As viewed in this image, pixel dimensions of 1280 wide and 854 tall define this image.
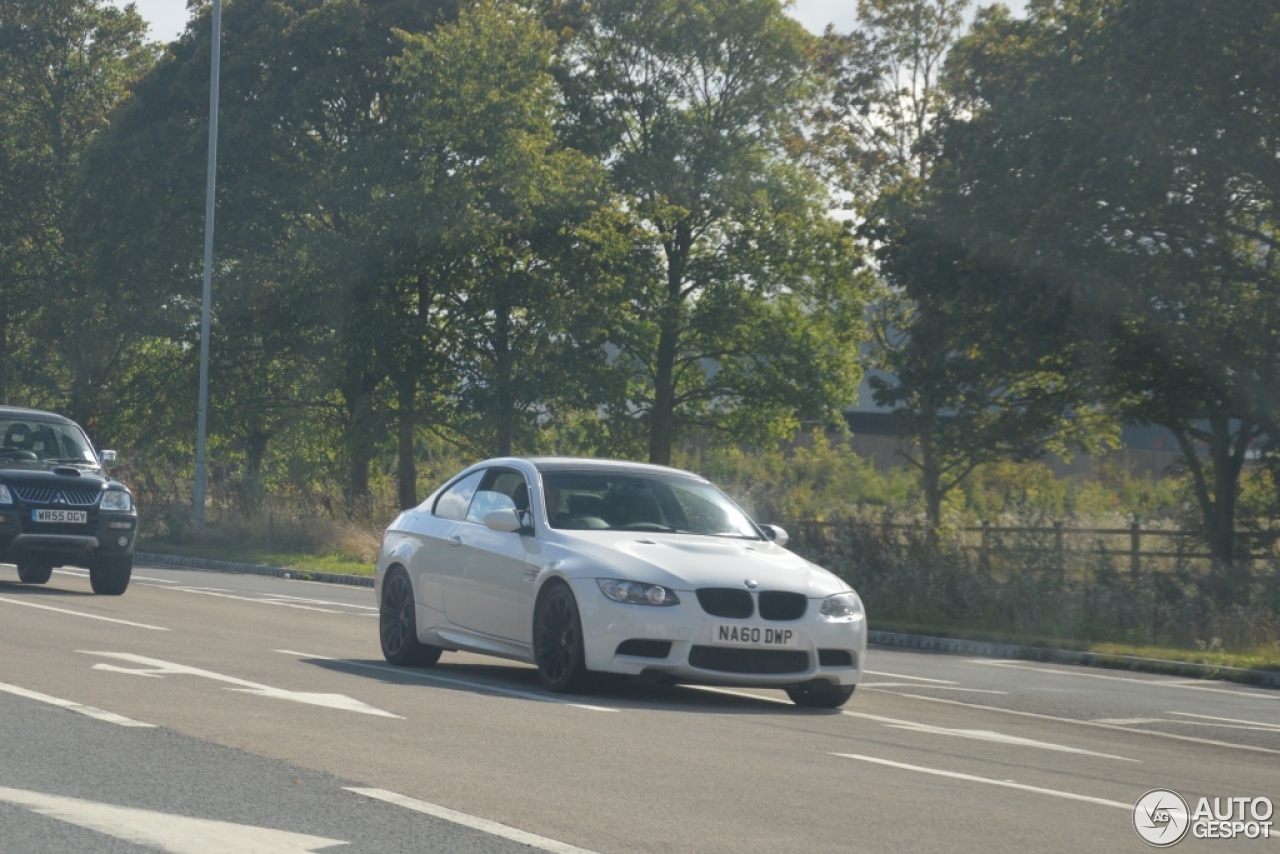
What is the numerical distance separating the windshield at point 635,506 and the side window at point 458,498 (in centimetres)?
83

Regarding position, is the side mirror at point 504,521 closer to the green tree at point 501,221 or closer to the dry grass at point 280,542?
the dry grass at point 280,542

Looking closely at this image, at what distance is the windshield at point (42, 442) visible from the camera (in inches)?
821

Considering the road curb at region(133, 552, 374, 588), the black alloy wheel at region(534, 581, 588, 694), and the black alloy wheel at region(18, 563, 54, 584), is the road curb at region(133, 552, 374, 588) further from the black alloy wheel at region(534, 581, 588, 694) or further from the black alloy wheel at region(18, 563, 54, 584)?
the black alloy wheel at region(534, 581, 588, 694)

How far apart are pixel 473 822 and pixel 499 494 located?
19.9 feet

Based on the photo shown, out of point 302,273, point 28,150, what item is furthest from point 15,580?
point 28,150

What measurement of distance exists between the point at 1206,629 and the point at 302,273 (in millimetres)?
28781

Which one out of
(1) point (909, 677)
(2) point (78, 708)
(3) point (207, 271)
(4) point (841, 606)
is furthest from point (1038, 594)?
(3) point (207, 271)

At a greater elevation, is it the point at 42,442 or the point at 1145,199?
the point at 1145,199

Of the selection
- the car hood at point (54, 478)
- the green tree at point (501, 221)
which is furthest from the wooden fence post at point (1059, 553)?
the green tree at point (501, 221)

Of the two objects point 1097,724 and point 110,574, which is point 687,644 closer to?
point 1097,724

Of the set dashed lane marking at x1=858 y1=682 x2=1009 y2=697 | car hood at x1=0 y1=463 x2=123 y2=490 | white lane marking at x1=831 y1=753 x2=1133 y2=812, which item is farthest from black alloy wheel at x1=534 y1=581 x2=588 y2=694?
car hood at x1=0 y1=463 x2=123 y2=490

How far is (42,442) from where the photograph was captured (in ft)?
69.6

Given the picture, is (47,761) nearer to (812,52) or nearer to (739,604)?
(739,604)

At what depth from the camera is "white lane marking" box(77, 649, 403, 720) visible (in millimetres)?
10625
